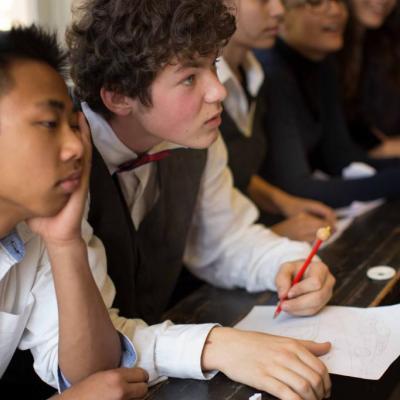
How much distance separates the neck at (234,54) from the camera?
71.8 inches

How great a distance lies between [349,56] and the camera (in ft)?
8.52

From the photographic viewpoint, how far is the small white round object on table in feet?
4.36

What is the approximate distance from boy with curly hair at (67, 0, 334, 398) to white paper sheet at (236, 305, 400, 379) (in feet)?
0.10

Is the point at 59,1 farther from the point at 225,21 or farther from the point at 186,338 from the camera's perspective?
the point at 186,338

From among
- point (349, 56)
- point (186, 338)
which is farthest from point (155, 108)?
point (349, 56)

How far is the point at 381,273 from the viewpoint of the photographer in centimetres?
135

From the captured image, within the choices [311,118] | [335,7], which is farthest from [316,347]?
[335,7]

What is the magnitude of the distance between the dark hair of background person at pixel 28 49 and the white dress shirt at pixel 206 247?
0.26 meters

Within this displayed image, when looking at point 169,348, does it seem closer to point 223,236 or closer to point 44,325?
point 44,325

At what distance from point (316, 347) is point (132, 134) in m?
0.50

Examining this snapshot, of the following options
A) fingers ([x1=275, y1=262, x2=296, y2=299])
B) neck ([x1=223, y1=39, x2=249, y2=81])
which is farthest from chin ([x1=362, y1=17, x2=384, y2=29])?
fingers ([x1=275, y1=262, x2=296, y2=299])

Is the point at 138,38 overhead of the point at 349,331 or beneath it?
overhead

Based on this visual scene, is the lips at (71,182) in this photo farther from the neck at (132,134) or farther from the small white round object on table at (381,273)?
the small white round object on table at (381,273)

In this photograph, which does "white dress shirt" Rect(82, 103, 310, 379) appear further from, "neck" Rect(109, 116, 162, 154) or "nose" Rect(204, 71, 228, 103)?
"nose" Rect(204, 71, 228, 103)
